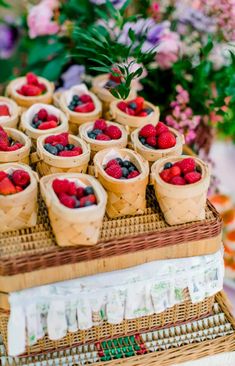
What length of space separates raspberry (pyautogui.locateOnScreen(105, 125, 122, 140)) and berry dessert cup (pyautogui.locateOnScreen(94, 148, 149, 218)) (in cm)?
12

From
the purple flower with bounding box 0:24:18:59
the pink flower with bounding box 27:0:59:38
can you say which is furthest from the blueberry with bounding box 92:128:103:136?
the purple flower with bounding box 0:24:18:59

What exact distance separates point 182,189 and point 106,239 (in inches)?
8.5

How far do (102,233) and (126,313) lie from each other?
0.21m

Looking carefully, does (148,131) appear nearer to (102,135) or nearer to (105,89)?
(102,135)

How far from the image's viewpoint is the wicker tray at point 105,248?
135 cm

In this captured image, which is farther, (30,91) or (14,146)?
(30,91)

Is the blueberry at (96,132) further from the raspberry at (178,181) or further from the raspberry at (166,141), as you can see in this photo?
the raspberry at (178,181)

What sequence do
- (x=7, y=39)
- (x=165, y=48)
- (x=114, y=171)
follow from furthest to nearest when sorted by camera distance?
(x=7, y=39) < (x=165, y=48) < (x=114, y=171)

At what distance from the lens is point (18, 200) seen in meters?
1.37

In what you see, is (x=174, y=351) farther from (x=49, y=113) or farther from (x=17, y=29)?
(x=17, y=29)

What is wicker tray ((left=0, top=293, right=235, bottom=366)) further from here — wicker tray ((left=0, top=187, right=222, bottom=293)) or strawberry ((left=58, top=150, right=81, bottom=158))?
strawberry ((left=58, top=150, right=81, bottom=158))

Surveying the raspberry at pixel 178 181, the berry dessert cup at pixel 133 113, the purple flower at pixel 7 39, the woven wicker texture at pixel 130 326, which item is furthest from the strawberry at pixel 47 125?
the purple flower at pixel 7 39

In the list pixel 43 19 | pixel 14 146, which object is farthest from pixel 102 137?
pixel 43 19

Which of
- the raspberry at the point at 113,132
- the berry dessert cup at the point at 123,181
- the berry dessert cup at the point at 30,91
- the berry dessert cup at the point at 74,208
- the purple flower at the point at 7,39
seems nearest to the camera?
the berry dessert cup at the point at 74,208
